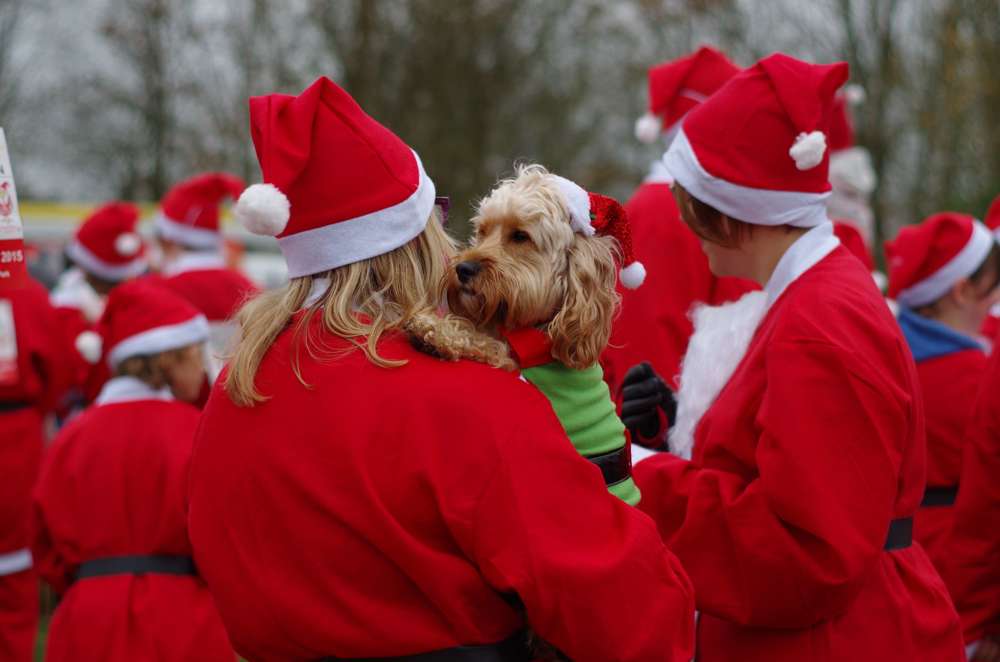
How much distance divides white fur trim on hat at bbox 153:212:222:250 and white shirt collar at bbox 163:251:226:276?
0.20ft

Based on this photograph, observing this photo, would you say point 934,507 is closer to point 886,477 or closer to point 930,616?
point 930,616

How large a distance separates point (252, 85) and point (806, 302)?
1930 centimetres

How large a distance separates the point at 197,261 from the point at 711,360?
204 inches

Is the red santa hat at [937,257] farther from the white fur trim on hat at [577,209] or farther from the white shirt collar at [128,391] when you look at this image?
the white shirt collar at [128,391]

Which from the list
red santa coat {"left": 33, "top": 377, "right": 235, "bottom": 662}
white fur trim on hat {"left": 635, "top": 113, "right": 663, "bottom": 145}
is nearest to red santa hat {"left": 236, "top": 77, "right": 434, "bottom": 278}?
red santa coat {"left": 33, "top": 377, "right": 235, "bottom": 662}

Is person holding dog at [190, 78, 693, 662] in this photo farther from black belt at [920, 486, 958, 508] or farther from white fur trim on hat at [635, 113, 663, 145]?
white fur trim on hat at [635, 113, 663, 145]

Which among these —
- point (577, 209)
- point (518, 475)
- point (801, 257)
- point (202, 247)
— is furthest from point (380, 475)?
point (202, 247)

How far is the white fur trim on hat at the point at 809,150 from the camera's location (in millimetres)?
3076

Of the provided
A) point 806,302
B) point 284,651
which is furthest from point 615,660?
point 806,302

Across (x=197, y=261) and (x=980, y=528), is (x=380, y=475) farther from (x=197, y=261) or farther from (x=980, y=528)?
(x=197, y=261)

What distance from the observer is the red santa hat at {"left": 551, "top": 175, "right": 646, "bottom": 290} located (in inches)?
102

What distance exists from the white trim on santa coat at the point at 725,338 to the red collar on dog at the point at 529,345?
34.9 inches

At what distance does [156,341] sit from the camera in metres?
4.97

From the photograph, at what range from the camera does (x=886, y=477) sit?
2764mm
